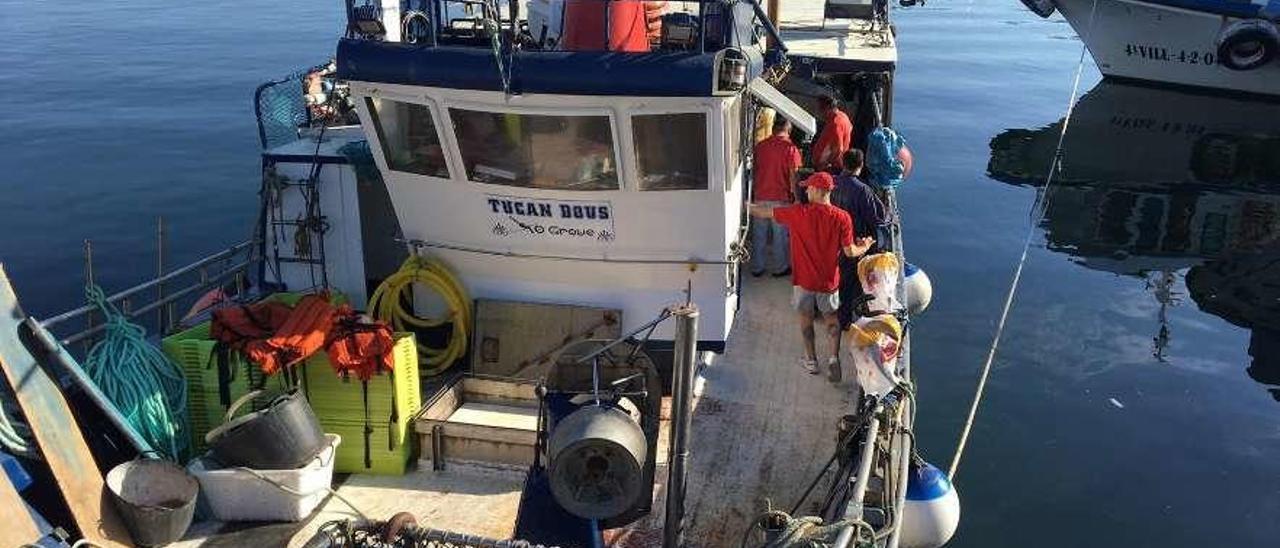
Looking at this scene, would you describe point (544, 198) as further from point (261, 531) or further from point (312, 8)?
point (312, 8)

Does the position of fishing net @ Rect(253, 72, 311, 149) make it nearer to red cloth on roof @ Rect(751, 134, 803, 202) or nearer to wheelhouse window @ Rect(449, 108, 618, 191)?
wheelhouse window @ Rect(449, 108, 618, 191)

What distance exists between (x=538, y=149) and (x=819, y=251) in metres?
2.36

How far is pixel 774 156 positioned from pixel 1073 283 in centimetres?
972

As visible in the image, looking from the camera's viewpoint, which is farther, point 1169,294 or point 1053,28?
point 1053,28

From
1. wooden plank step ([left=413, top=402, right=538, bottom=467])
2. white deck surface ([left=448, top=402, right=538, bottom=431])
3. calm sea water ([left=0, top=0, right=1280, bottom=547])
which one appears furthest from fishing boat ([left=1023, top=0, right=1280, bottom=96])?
wooden plank step ([left=413, top=402, right=538, bottom=467])

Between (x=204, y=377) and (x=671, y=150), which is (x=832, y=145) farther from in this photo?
(x=204, y=377)

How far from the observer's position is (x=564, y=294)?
8.16 meters

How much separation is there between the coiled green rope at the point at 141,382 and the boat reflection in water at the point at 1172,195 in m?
12.9

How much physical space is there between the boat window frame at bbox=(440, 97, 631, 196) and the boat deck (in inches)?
77.1

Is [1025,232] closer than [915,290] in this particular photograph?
No

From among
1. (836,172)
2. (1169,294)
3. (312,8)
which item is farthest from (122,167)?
(312,8)

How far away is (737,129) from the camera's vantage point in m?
8.16

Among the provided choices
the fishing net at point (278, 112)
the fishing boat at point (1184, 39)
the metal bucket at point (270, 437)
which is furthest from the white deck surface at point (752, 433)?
the fishing boat at point (1184, 39)

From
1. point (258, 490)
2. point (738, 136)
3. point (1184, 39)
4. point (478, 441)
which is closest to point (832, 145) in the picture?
point (738, 136)
